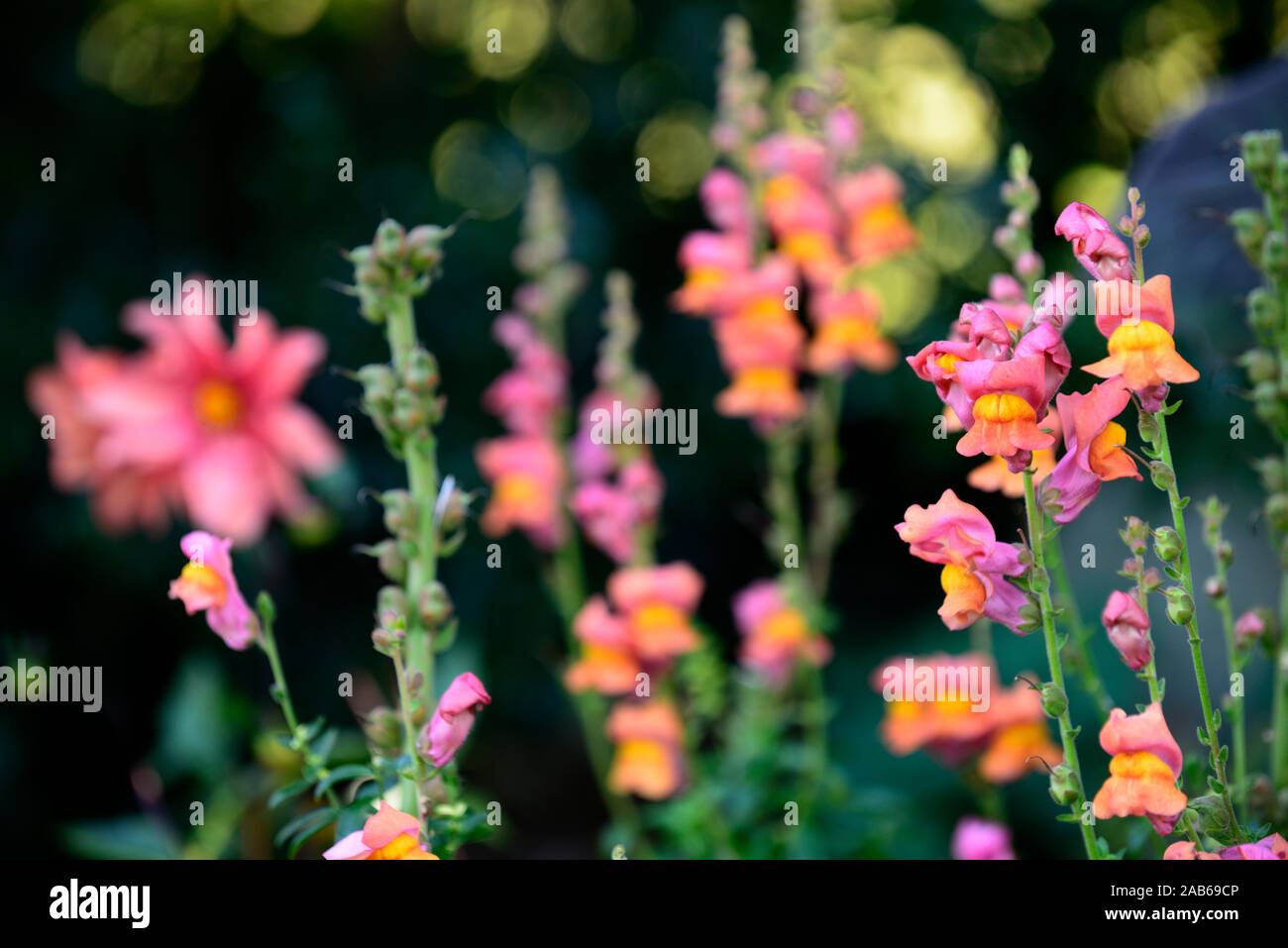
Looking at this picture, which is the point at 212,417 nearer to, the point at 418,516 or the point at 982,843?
the point at 418,516

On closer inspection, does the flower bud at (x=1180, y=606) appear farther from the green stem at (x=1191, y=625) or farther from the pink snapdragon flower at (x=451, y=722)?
the pink snapdragon flower at (x=451, y=722)

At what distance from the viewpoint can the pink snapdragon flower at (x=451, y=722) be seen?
76 cm

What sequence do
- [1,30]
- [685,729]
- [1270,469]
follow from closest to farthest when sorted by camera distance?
[1270,469] < [685,729] < [1,30]

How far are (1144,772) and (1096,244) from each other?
34 cm

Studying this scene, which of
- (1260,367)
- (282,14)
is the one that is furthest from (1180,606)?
(282,14)

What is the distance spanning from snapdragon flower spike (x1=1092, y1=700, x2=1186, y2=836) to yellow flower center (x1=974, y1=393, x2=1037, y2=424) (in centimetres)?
19

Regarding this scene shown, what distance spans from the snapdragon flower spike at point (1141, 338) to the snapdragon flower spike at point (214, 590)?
24.8 inches

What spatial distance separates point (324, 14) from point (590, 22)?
67 cm

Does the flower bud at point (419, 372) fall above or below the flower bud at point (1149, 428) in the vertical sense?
above

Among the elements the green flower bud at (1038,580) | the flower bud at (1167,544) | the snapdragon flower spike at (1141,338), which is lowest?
the green flower bud at (1038,580)

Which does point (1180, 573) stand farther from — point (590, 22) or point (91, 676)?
point (590, 22)

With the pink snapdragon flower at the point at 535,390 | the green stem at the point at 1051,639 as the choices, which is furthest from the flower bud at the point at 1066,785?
the pink snapdragon flower at the point at 535,390

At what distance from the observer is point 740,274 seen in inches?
62.9
